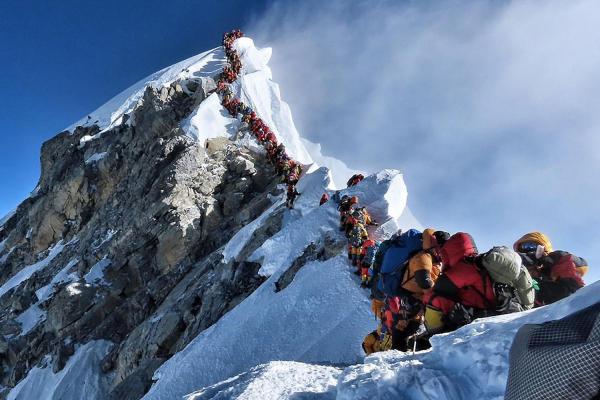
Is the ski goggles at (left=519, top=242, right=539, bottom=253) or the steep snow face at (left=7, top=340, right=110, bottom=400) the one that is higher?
the steep snow face at (left=7, top=340, right=110, bottom=400)

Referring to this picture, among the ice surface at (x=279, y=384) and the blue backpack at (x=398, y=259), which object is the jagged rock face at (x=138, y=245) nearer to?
the ice surface at (x=279, y=384)

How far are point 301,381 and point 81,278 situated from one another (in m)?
23.7

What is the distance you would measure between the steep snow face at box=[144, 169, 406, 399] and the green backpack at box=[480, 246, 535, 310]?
3.68 m

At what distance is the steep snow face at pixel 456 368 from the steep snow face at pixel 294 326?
3.67 metres

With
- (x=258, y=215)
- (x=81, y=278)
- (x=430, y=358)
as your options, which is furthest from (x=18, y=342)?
(x=430, y=358)

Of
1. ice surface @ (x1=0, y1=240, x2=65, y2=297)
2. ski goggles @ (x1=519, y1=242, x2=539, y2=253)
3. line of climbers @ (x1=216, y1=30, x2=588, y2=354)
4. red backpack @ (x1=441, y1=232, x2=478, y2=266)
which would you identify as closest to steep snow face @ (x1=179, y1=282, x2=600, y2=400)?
line of climbers @ (x1=216, y1=30, x2=588, y2=354)

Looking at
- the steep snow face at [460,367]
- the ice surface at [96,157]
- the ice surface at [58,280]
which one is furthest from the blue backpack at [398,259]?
the ice surface at [96,157]

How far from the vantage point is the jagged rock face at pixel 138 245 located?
16.5 meters

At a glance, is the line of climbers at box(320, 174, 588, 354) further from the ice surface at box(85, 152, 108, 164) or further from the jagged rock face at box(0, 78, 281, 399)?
the ice surface at box(85, 152, 108, 164)

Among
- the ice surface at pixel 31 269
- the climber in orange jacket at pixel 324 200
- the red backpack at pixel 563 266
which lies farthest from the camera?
the ice surface at pixel 31 269

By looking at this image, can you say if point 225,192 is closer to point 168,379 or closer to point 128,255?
point 128,255

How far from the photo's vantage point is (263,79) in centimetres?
3797

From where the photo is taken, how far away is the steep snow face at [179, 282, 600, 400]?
10.6ft

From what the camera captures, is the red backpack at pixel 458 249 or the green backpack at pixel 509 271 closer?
the green backpack at pixel 509 271
